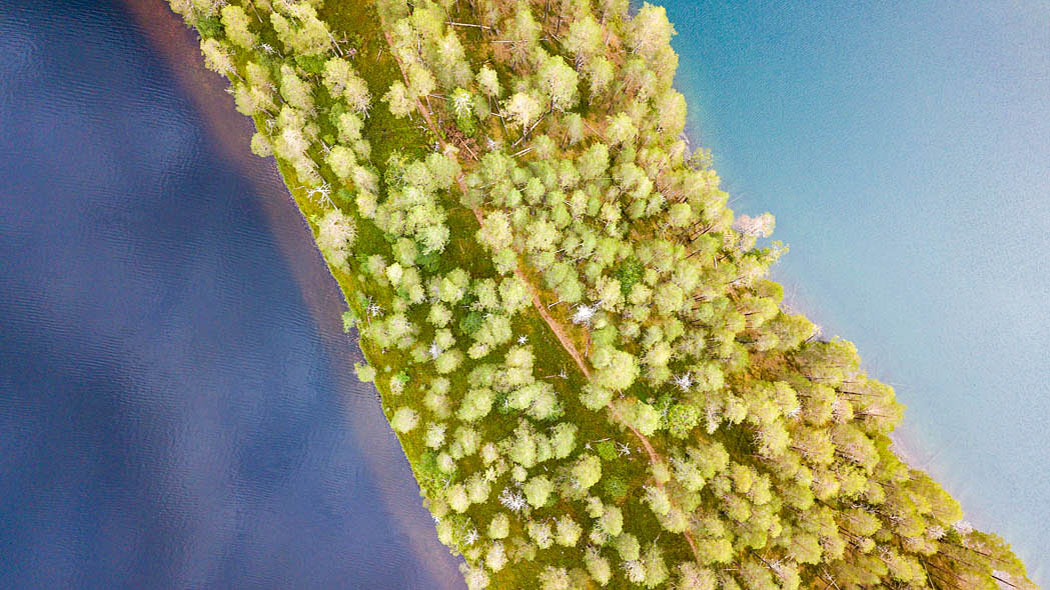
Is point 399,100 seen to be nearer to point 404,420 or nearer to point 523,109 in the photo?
point 523,109

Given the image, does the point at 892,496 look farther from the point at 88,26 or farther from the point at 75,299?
the point at 88,26

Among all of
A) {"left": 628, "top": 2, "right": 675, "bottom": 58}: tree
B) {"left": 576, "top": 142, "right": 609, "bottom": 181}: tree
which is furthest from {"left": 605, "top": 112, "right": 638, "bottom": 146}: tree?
{"left": 628, "top": 2, "right": 675, "bottom": 58}: tree

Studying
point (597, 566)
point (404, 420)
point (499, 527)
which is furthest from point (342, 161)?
point (597, 566)

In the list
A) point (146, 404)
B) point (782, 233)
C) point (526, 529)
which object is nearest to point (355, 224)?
point (146, 404)

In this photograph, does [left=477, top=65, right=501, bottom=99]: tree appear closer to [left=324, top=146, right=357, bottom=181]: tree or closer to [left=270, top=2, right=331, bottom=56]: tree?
[left=324, top=146, right=357, bottom=181]: tree

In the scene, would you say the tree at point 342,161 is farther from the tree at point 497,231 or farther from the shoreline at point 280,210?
the tree at point 497,231
